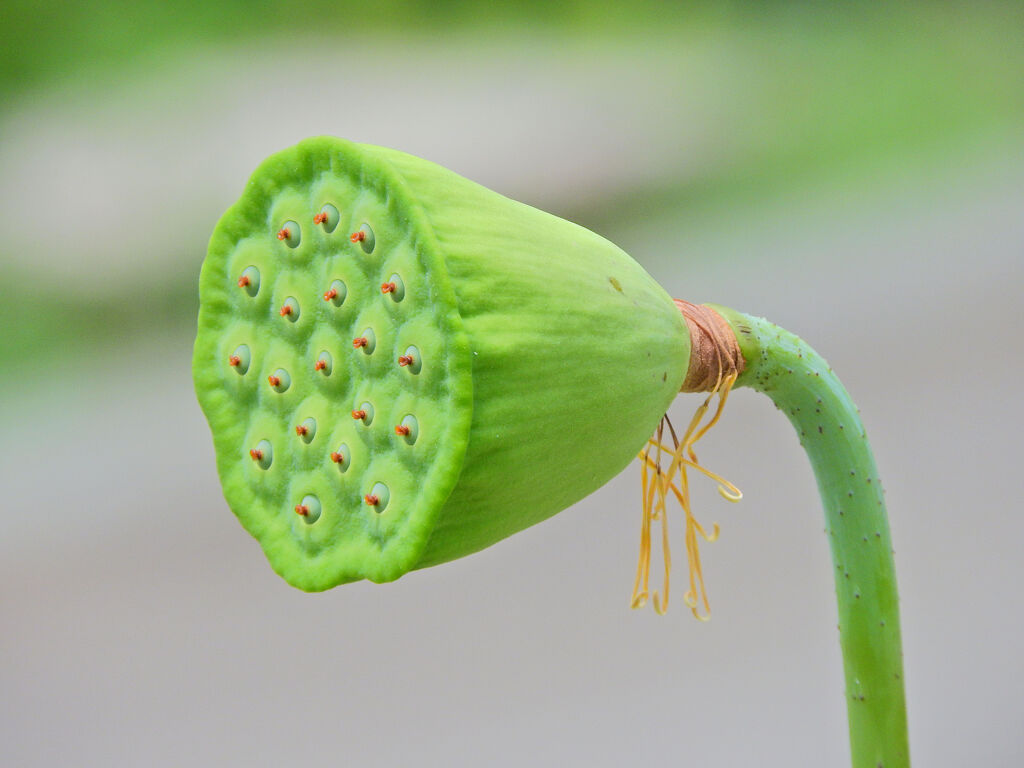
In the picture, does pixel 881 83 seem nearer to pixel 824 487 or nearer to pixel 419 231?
pixel 824 487

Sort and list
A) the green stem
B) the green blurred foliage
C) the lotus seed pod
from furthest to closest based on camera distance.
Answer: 1. the green blurred foliage
2. the green stem
3. the lotus seed pod

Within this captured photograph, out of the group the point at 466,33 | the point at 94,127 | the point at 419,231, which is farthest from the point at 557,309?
the point at 94,127

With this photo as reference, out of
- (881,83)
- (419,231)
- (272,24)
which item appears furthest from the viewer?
(881,83)

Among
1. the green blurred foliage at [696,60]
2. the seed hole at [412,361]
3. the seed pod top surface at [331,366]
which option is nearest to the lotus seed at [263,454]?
the seed pod top surface at [331,366]

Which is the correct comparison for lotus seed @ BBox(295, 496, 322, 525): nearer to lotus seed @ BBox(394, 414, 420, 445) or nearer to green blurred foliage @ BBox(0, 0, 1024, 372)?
lotus seed @ BBox(394, 414, 420, 445)

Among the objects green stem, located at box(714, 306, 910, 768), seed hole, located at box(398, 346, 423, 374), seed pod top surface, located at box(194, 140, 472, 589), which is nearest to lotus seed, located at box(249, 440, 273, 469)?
seed pod top surface, located at box(194, 140, 472, 589)

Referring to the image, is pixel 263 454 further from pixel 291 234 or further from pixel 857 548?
pixel 857 548
